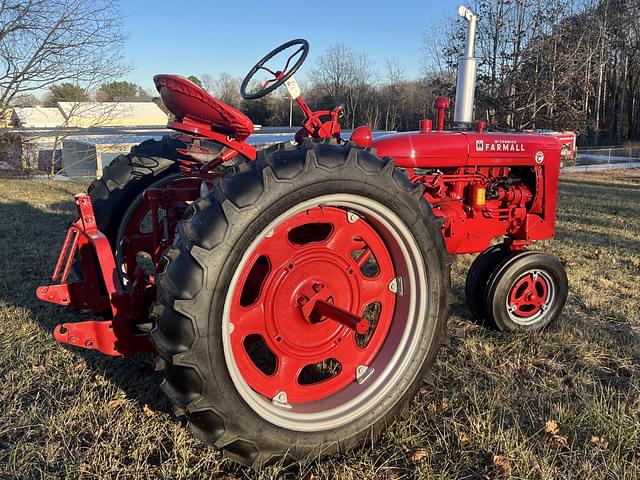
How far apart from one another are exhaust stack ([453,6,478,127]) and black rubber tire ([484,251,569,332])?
1.12 meters

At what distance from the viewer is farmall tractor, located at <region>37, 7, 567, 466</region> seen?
1.71 meters

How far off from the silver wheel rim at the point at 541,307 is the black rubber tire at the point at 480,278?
17 cm

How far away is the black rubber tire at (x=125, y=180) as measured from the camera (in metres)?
2.95

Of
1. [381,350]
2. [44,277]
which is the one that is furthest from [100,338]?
[44,277]

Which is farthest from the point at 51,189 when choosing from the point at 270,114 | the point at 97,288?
the point at 270,114

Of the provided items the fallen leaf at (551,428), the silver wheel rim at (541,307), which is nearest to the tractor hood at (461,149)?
the silver wheel rim at (541,307)

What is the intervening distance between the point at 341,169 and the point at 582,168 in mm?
19368

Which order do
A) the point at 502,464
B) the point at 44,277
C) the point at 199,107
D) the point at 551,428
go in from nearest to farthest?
1. the point at 502,464
2. the point at 551,428
3. the point at 199,107
4. the point at 44,277

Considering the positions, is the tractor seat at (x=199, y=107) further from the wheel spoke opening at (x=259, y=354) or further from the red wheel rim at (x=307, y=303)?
the wheel spoke opening at (x=259, y=354)

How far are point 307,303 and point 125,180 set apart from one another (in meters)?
1.55

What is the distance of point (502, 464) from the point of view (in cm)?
193

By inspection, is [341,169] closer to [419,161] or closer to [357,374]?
[357,374]

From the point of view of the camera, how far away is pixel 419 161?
3145 mm

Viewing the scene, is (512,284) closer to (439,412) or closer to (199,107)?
(439,412)
